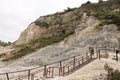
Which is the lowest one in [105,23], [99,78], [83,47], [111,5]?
[99,78]

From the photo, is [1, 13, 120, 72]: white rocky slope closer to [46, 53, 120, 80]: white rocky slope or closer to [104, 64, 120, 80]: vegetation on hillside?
[46, 53, 120, 80]: white rocky slope

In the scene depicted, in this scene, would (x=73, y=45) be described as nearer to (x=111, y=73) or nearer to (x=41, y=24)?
(x=41, y=24)

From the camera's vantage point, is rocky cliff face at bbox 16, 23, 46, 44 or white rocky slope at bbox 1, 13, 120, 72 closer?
white rocky slope at bbox 1, 13, 120, 72

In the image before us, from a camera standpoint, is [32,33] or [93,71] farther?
[32,33]

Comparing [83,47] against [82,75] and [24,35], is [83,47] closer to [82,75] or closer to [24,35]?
[82,75]

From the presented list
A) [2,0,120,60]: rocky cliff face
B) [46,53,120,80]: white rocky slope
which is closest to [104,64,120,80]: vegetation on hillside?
[46,53,120,80]: white rocky slope

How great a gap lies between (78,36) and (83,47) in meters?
5.53

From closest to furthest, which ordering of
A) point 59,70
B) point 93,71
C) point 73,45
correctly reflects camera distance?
point 93,71, point 59,70, point 73,45

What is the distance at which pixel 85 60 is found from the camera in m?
37.4

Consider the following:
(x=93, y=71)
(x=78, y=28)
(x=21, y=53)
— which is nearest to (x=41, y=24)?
(x=78, y=28)

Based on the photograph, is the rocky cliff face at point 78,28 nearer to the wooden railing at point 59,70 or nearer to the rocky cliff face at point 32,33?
the rocky cliff face at point 32,33

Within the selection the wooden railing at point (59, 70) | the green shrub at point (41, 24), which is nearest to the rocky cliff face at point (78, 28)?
the green shrub at point (41, 24)

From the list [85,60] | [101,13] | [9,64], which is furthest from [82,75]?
[101,13]

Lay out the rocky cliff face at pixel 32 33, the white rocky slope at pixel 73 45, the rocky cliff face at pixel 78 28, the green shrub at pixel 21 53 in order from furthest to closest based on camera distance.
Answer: the rocky cliff face at pixel 32 33 → the green shrub at pixel 21 53 → the rocky cliff face at pixel 78 28 → the white rocky slope at pixel 73 45
